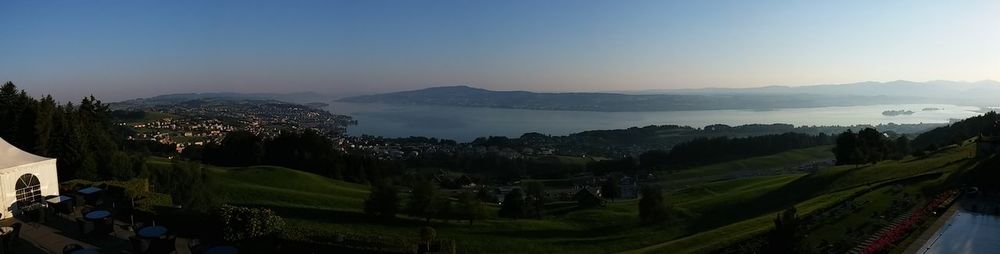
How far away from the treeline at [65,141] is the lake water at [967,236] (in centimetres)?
3516

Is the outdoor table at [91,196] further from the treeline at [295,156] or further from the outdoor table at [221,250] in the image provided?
the treeline at [295,156]

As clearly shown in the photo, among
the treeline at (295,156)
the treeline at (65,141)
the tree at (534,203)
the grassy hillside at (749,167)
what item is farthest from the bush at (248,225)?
the grassy hillside at (749,167)

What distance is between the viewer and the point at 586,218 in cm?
3119

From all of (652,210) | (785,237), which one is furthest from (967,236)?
(652,210)

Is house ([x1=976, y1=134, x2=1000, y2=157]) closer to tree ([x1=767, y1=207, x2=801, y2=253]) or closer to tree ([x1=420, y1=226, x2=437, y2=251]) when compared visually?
tree ([x1=767, y1=207, x2=801, y2=253])

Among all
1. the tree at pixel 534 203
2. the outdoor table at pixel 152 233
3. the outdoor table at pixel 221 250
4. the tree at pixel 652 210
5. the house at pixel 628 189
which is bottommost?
the house at pixel 628 189

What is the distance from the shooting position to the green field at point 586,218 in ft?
72.6

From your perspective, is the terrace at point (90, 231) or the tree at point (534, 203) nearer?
the terrace at point (90, 231)

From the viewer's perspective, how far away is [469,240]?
2256 centimetres

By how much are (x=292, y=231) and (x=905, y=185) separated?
89.9ft

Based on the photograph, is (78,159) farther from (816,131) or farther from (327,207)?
(816,131)

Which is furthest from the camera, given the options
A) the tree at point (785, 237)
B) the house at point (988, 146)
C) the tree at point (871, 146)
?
the tree at point (871, 146)

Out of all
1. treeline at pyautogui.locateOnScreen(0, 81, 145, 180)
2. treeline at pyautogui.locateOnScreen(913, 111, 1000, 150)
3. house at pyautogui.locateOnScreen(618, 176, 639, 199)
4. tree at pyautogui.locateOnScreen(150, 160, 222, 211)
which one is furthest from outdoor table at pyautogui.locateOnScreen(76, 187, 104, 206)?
treeline at pyautogui.locateOnScreen(913, 111, 1000, 150)

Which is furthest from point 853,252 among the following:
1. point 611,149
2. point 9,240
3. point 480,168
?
point 611,149
